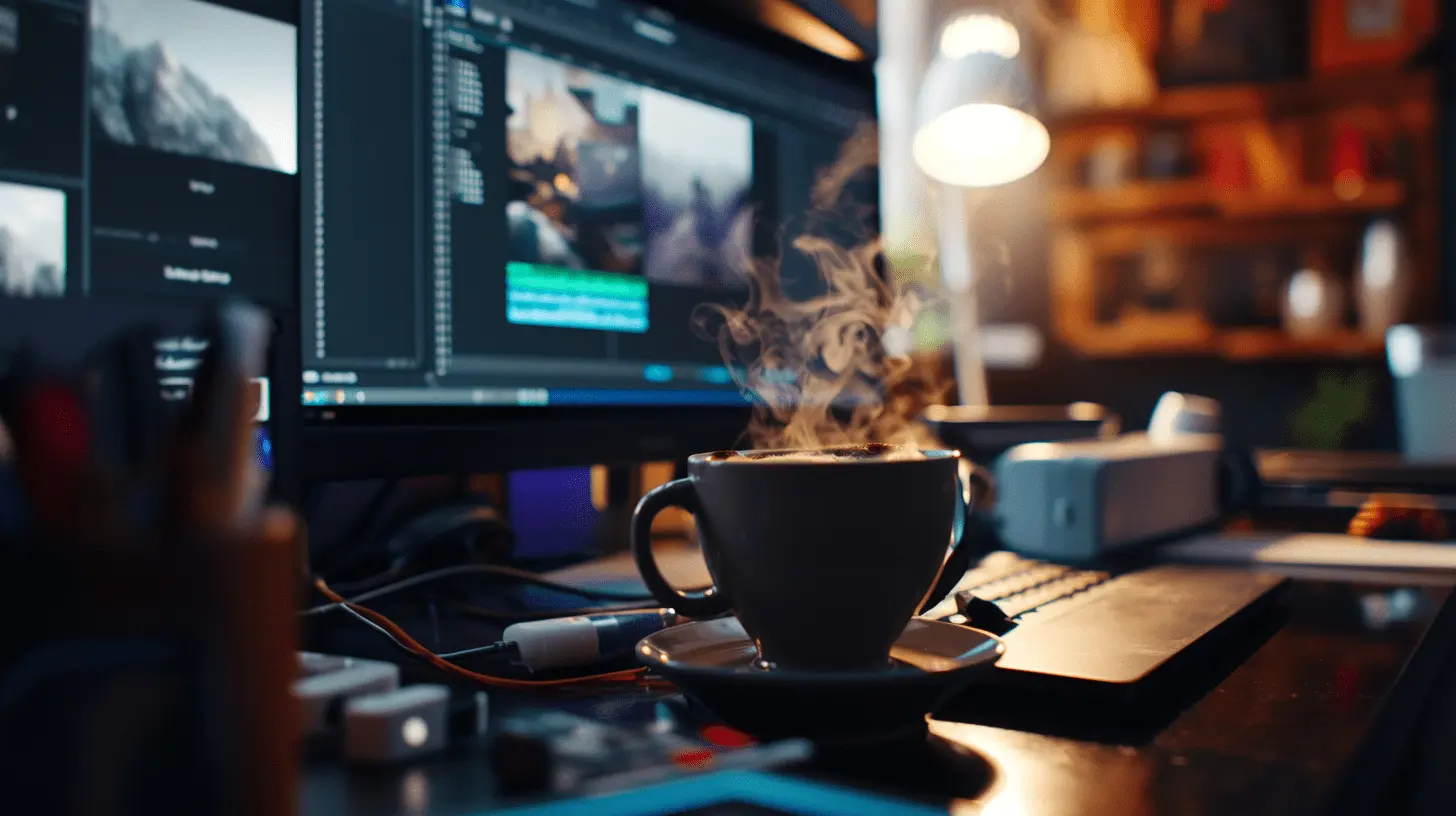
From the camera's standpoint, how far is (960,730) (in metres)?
0.39

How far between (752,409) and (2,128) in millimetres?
539

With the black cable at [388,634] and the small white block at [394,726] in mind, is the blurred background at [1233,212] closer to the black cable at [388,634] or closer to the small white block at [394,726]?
the black cable at [388,634]

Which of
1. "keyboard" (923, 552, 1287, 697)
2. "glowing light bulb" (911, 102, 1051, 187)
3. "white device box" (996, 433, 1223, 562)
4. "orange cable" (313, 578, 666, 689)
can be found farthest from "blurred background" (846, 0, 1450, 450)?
"orange cable" (313, 578, 666, 689)

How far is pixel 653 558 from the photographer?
0.40 metres

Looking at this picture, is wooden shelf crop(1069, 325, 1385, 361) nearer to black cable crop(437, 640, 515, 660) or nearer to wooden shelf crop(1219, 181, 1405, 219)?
wooden shelf crop(1219, 181, 1405, 219)

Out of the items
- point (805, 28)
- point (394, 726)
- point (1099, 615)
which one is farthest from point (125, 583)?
point (805, 28)

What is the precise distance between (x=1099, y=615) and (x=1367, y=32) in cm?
264

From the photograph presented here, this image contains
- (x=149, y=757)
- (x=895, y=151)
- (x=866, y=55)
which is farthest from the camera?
(x=895, y=151)

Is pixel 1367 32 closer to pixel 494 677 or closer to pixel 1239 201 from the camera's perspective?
pixel 1239 201

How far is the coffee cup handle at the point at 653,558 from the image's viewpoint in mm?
398

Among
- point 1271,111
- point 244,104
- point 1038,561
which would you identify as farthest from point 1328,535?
point 1271,111

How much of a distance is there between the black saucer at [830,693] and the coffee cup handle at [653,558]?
0.8 inches

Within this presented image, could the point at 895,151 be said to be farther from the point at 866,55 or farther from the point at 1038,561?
the point at 1038,561

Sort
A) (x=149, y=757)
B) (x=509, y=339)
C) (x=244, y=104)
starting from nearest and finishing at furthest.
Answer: (x=149, y=757)
(x=244, y=104)
(x=509, y=339)
